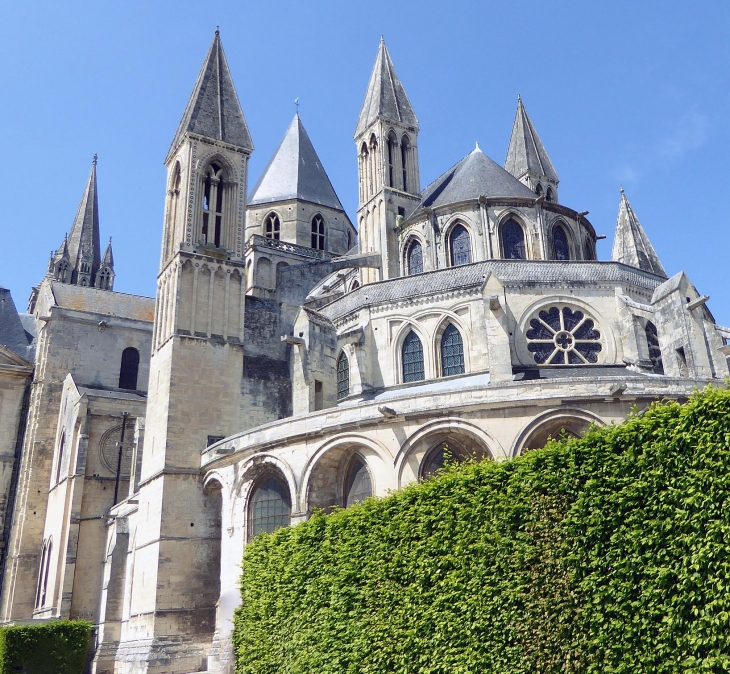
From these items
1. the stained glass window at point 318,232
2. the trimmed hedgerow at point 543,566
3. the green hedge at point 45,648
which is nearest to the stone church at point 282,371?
the green hedge at point 45,648

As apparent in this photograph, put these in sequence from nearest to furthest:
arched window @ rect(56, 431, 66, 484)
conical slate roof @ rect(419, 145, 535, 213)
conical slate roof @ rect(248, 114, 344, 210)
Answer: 1. conical slate roof @ rect(419, 145, 535, 213)
2. arched window @ rect(56, 431, 66, 484)
3. conical slate roof @ rect(248, 114, 344, 210)

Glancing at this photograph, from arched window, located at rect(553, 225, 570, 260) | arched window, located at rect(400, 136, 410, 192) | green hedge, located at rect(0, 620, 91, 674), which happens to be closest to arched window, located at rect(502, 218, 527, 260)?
arched window, located at rect(553, 225, 570, 260)

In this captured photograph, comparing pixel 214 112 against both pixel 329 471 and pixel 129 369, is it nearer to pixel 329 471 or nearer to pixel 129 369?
pixel 129 369

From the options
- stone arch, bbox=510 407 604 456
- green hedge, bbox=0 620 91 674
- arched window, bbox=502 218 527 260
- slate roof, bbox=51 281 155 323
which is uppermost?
slate roof, bbox=51 281 155 323

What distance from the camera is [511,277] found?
81.5 feet

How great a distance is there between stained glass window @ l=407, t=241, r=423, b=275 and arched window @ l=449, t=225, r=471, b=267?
4.50 feet

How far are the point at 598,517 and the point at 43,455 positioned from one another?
29998mm

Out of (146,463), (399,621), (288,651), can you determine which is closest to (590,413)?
(399,621)

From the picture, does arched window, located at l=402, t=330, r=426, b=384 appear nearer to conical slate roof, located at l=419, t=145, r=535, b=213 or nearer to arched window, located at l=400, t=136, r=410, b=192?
conical slate roof, located at l=419, t=145, r=535, b=213

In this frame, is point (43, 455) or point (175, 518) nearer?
point (175, 518)

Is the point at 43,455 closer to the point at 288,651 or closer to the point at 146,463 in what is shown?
the point at 146,463

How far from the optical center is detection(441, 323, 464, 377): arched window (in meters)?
24.0

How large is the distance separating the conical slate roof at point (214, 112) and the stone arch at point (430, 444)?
51.8 feet

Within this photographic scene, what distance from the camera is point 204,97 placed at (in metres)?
28.9
